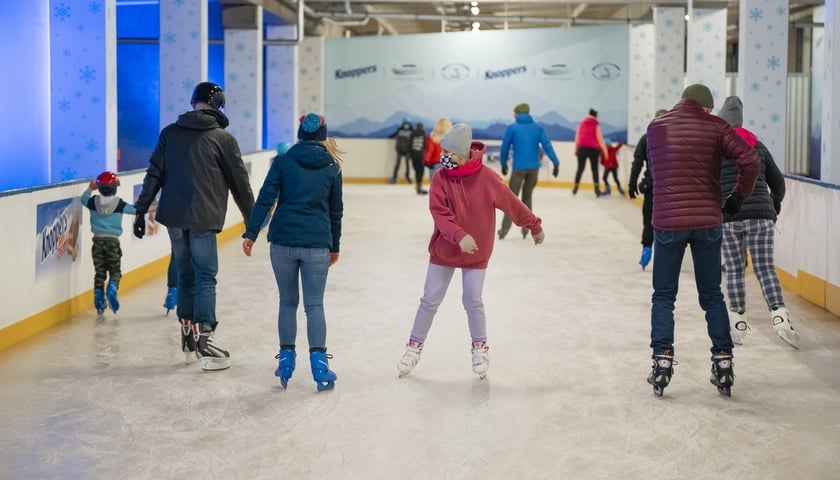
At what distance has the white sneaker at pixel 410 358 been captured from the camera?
5516 millimetres

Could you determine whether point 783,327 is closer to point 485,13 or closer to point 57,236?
point 57,236

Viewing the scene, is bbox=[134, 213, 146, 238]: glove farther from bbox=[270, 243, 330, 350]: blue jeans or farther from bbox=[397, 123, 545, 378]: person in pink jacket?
bbox=[397, 123, 545, 378]: person in pink jacket

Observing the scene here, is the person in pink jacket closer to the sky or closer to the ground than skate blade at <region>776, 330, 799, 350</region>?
closer to the sky

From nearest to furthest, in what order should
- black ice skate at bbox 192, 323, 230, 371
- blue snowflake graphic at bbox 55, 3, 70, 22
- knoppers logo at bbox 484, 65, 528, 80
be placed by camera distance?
1. black ice skate at bbox 192, 323, 230, 371
2. blue snowflake graphic at bbox 55, 3, 70, 22
3. knoppers logo at bbox 484, 65, 528, 80

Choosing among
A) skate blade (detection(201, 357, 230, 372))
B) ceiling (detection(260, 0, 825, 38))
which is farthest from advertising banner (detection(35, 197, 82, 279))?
ceiling (detection(260, 0, 825, 38))

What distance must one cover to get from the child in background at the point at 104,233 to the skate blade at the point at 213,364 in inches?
63.7

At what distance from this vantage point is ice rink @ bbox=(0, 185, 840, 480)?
4113 mm

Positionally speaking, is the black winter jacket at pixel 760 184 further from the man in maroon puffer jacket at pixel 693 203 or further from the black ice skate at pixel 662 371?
the black ice skate at pixel 662 371

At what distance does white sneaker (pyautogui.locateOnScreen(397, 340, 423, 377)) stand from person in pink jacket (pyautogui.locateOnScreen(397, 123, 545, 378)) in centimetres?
20

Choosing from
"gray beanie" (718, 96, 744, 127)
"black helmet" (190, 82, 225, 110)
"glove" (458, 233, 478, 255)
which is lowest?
"glove" (458, 233, 478, 255)

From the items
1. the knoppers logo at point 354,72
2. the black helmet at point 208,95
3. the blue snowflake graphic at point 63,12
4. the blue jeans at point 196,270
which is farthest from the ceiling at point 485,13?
the blue jeans at point 196,270

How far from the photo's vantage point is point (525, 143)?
11.5 m

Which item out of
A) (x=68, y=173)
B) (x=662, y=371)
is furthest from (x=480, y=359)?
(x=68, y=173)

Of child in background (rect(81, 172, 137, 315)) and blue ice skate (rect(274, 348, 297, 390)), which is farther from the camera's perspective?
child in background (rect(81, 172, 137, 315))
